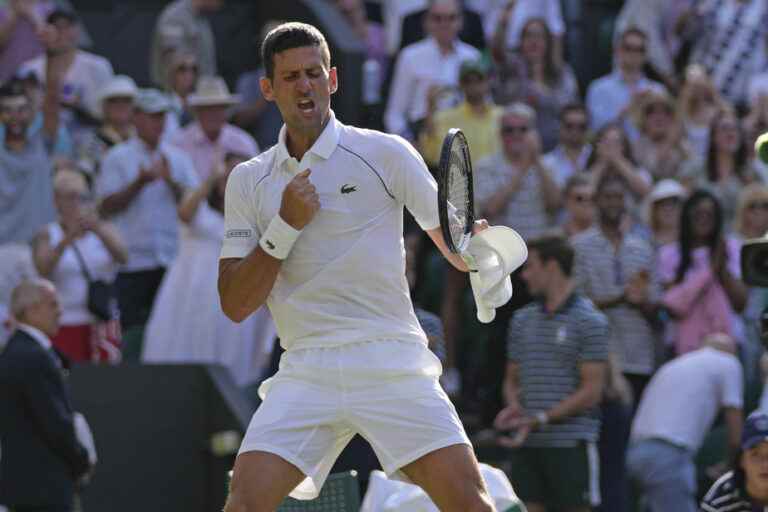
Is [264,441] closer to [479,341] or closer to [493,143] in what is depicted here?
[479,341]

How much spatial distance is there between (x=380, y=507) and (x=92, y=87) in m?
6.93

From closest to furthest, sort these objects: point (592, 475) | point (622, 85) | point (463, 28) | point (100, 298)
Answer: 1. point (592, 475)
2. point (100, 298)
3. point (622, 85)
4. point (463, 28)

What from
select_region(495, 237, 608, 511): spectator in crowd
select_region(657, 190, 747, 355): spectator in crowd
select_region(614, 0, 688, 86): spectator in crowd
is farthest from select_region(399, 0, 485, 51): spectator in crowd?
select_region(495, 237, 608, 511): spectator in crowd

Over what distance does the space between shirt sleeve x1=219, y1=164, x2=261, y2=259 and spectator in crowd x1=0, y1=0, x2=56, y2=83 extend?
7.91 metres

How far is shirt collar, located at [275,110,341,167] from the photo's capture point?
17.8 feet

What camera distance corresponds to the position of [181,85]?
12.9 metres

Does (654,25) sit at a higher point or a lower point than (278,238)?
lower

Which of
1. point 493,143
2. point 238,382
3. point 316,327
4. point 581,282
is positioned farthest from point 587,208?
point 316,327

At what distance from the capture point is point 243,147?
11.9 metres

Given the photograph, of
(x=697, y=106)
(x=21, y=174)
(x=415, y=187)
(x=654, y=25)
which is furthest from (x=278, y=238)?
(x=654, y=25)

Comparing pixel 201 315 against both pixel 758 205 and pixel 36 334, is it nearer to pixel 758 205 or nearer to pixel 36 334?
pixel 36 334

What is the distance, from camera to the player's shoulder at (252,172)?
5.53 metres

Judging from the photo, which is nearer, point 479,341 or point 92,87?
point 479,341

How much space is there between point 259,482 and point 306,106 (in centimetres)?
116
